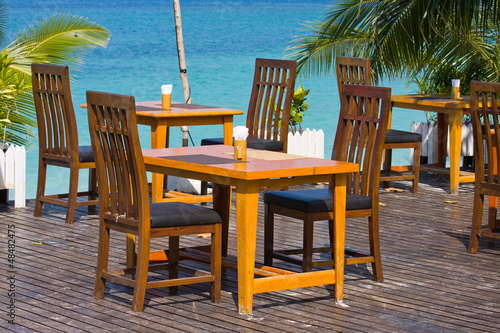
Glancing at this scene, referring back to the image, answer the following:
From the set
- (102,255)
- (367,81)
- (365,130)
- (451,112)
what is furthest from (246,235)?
(451,112)

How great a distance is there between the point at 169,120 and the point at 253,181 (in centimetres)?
249

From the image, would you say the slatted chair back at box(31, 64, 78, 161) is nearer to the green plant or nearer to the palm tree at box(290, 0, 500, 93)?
the green plant

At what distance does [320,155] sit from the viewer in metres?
9.02

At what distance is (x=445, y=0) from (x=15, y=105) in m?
4.24

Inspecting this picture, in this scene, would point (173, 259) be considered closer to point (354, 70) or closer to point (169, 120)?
point (169, 120)

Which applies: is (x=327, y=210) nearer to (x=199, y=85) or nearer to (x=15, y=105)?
(x=15, y=105)

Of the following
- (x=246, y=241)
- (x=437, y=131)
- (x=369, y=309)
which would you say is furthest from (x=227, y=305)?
(x=437, y=131)

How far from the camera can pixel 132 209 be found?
14.3ft

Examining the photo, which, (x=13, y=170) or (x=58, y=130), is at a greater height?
(x=58, y=130)

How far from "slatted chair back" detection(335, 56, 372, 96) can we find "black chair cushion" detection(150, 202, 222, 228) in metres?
3.65

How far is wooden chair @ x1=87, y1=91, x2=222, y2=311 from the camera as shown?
13.6ft

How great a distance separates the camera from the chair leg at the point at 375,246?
489 cm

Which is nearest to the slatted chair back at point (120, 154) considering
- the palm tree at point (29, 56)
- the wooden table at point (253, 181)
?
the wooden table at point (253, 181)

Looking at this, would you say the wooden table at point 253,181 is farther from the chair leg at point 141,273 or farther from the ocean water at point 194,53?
the ocean water at point 194,53
